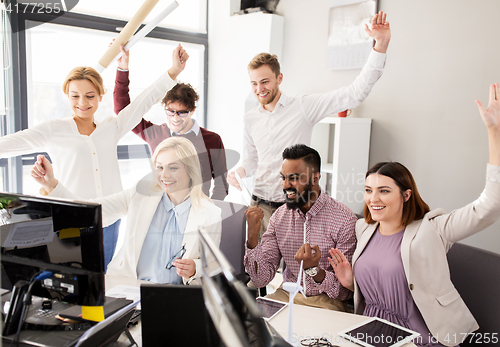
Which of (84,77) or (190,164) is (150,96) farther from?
(190,164)

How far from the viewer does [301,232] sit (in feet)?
5.73

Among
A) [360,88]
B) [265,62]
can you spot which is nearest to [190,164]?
[265,62]

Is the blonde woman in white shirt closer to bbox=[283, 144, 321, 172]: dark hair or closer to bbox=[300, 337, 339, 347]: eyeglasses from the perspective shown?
bbox=[283, 144, 321, 172]: dark hair

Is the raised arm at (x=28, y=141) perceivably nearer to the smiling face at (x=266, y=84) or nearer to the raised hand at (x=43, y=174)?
the raised hand at (x=43, y=174)

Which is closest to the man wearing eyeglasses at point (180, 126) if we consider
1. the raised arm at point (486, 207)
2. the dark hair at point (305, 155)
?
the dark hair at point (305, 155)

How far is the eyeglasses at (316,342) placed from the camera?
42.4 inches

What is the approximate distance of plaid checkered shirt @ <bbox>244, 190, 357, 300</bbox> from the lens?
1662 mm

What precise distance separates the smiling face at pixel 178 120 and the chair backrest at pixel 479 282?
1480 millimetres

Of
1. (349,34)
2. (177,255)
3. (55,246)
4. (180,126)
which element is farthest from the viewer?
(349,34)

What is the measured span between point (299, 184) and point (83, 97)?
3.75 feet

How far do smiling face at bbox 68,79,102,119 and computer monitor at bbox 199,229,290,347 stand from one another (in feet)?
4.85

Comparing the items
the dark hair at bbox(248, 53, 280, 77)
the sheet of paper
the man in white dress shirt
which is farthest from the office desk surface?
the sheet of paper

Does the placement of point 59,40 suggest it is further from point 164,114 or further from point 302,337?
point 302,337

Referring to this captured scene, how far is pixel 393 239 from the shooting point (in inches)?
58.2
